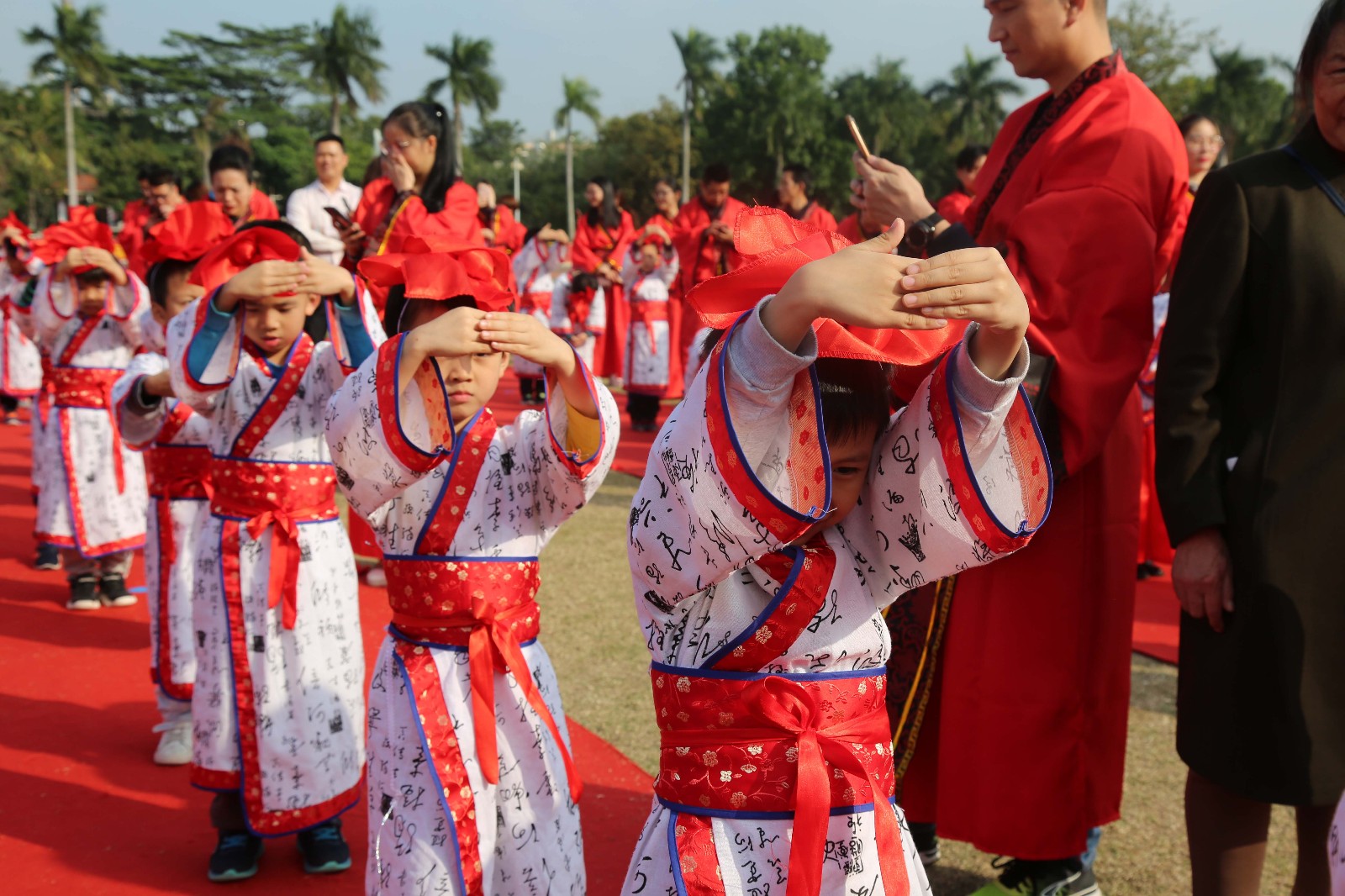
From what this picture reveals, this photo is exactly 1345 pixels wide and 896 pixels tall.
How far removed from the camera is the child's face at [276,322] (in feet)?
9.45

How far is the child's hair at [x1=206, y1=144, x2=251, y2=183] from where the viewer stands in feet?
17.0

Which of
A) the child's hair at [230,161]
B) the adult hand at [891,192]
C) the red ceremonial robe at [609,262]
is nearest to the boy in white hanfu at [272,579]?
the adult hand at [891,192]

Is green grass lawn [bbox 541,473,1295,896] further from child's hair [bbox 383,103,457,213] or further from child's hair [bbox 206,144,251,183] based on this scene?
child's hair [bbox 206,144,251,183]

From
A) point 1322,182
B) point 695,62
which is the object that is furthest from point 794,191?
point 695,62

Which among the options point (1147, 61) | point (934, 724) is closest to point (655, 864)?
point (934, 724)

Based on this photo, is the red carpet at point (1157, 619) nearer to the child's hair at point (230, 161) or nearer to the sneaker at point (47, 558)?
the child's hair at point (230, 161)

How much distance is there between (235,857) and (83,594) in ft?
10.6

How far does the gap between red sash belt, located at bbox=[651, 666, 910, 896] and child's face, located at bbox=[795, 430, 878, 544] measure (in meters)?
0.23

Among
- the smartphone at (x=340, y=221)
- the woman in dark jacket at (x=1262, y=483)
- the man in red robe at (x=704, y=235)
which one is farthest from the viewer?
the man in red robe at (x=704, y=235)

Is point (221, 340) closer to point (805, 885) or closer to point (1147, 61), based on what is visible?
point (805, 885)

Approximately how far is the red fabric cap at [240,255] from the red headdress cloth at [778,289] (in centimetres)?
180

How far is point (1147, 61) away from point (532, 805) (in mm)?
31837

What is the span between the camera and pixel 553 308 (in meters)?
13.0

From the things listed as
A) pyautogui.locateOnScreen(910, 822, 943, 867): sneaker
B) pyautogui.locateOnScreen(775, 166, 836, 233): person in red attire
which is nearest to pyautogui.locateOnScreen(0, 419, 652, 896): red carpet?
pyautogui.locateOnScreen(910, 822, 943, 867): sneaker
